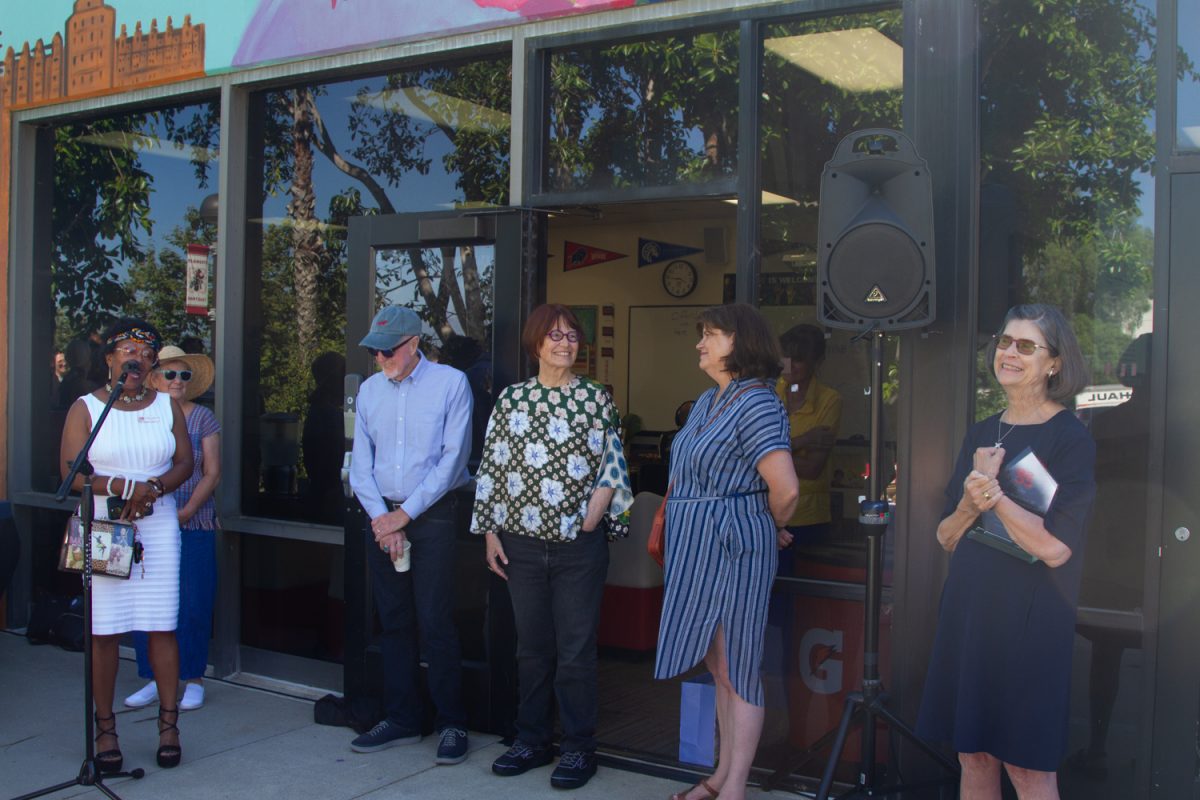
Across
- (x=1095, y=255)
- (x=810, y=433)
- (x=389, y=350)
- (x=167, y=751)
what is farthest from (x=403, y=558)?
(x=1095, y=255)

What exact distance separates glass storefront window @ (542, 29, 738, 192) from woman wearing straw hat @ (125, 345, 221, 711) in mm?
2002

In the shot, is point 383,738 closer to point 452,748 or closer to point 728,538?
point 452,748

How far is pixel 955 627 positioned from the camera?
349 cm

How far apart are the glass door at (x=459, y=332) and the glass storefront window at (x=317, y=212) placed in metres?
0.43

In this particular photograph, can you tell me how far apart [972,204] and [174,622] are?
344 cm

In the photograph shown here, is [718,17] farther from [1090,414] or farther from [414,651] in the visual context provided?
[414,651]

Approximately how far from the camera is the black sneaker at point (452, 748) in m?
4.74

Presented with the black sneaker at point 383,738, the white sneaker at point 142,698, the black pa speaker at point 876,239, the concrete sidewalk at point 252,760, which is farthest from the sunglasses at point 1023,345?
the white sneaker at point 142,698

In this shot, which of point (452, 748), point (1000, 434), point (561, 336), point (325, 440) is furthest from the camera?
point (325, 440)

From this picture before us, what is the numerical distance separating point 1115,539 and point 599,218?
2815 millimetres

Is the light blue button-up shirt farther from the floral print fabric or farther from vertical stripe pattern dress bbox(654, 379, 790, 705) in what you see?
vertical stripe pattern dress bbox(654, 379, 790, 705)

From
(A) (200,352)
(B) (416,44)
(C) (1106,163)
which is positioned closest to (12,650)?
(A) (200,352)

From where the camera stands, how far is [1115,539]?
3.96m

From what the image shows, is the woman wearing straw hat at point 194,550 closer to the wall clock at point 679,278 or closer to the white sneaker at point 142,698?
the white sneaker at point 142,698
